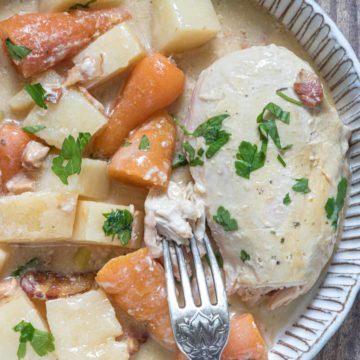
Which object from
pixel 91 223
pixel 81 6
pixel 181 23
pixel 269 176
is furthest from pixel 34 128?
pixel 269 176

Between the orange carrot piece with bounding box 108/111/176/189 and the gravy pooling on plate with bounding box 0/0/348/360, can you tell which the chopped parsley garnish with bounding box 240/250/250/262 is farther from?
the orange carrot piece with bounding box 108/111/176/189

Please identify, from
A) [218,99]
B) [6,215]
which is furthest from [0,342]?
[218,99]

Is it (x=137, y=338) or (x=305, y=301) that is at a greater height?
(x=305, y=301)

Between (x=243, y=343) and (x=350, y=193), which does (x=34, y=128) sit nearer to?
(x=243, y=343)

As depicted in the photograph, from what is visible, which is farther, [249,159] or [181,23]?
[181,23]

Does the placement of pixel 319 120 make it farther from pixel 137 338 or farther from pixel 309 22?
pixel 137 338

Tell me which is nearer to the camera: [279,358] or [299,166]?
[299,166]
